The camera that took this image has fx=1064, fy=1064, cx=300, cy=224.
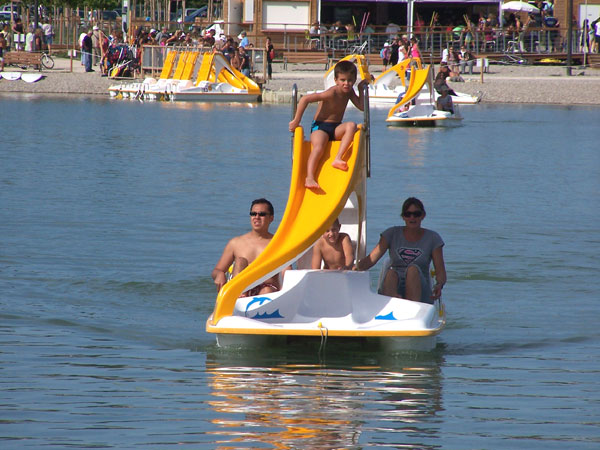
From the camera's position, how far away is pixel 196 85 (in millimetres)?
41125

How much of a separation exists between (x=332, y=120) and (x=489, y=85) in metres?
34.3

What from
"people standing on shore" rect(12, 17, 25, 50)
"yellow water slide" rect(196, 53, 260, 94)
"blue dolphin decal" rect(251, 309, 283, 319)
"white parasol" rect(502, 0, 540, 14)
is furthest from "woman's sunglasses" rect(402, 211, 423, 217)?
"white parasol" rect(502, 0, 540, 14)

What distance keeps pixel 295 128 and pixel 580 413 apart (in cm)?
339

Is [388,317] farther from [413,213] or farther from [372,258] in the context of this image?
[413,213]

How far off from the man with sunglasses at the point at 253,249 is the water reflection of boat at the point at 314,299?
0.36 metres

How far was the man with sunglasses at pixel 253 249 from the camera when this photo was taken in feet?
30.8

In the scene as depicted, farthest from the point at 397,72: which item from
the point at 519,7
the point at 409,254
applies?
the point at 409,254

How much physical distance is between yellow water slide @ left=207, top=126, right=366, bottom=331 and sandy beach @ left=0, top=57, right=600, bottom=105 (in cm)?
3094

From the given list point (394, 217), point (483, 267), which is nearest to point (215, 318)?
point (483, 267)

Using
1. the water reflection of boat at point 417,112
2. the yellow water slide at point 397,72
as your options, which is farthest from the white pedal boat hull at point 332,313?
the water reflection of boat at point 417,112

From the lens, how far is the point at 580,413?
7.98 m

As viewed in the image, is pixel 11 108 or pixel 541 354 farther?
pixel 11 108

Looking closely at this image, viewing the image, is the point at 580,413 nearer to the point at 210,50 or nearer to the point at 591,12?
the point at 210,50

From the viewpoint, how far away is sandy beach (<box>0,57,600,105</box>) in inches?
1657
